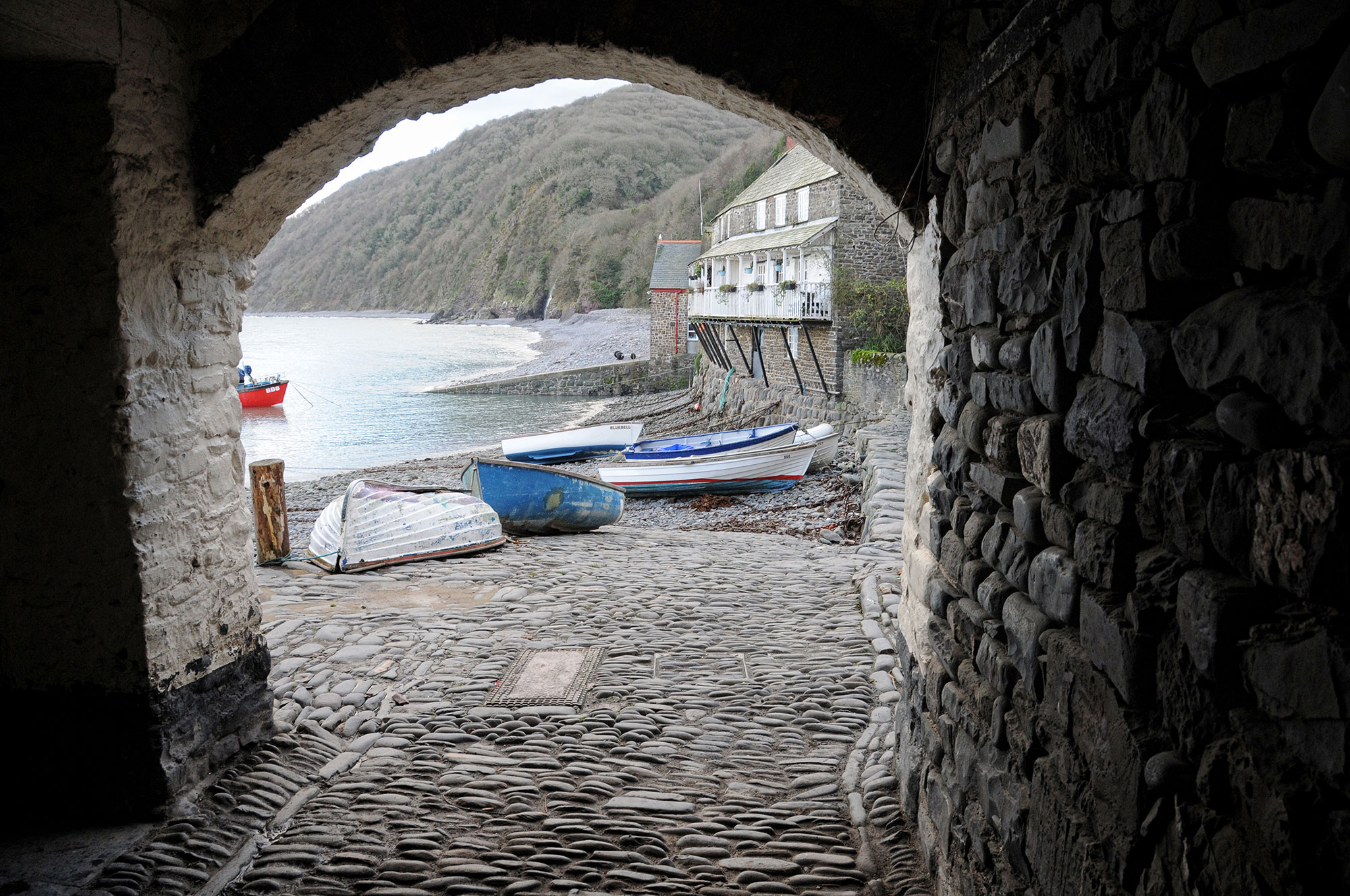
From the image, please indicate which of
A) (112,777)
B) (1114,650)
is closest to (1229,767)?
(1114,650)

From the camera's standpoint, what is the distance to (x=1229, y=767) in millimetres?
1443

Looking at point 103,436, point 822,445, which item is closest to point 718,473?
point 822,445

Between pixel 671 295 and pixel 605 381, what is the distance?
560 centimetres

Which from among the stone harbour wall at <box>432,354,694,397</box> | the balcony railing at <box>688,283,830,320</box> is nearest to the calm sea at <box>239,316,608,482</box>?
the stone harbour wall at <box>432,354,694,397</box>

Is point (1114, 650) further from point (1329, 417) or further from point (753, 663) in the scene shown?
point (753, 663)

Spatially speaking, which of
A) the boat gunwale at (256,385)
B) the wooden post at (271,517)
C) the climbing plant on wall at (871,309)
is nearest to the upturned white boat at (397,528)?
the wooden post at (271,517)

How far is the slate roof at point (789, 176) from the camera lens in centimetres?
2527

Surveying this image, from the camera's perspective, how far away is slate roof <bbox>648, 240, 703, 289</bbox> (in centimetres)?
4394

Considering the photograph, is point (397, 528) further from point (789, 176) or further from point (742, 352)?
point (742, 352)

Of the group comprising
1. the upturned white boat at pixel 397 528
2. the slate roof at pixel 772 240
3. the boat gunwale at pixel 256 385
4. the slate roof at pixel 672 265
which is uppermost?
the slate roof at pixel 672 265

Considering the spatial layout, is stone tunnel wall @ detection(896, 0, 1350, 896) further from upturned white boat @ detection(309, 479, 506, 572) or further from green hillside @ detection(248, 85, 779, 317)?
green hillside @ detection(248, 85, 779, 317)

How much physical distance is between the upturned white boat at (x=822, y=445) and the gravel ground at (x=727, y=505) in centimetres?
19

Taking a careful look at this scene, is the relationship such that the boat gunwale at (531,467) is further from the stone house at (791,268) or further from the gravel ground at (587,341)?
the gravel ground at (587,341)

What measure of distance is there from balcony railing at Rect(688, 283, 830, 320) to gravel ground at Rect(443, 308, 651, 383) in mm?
16647
